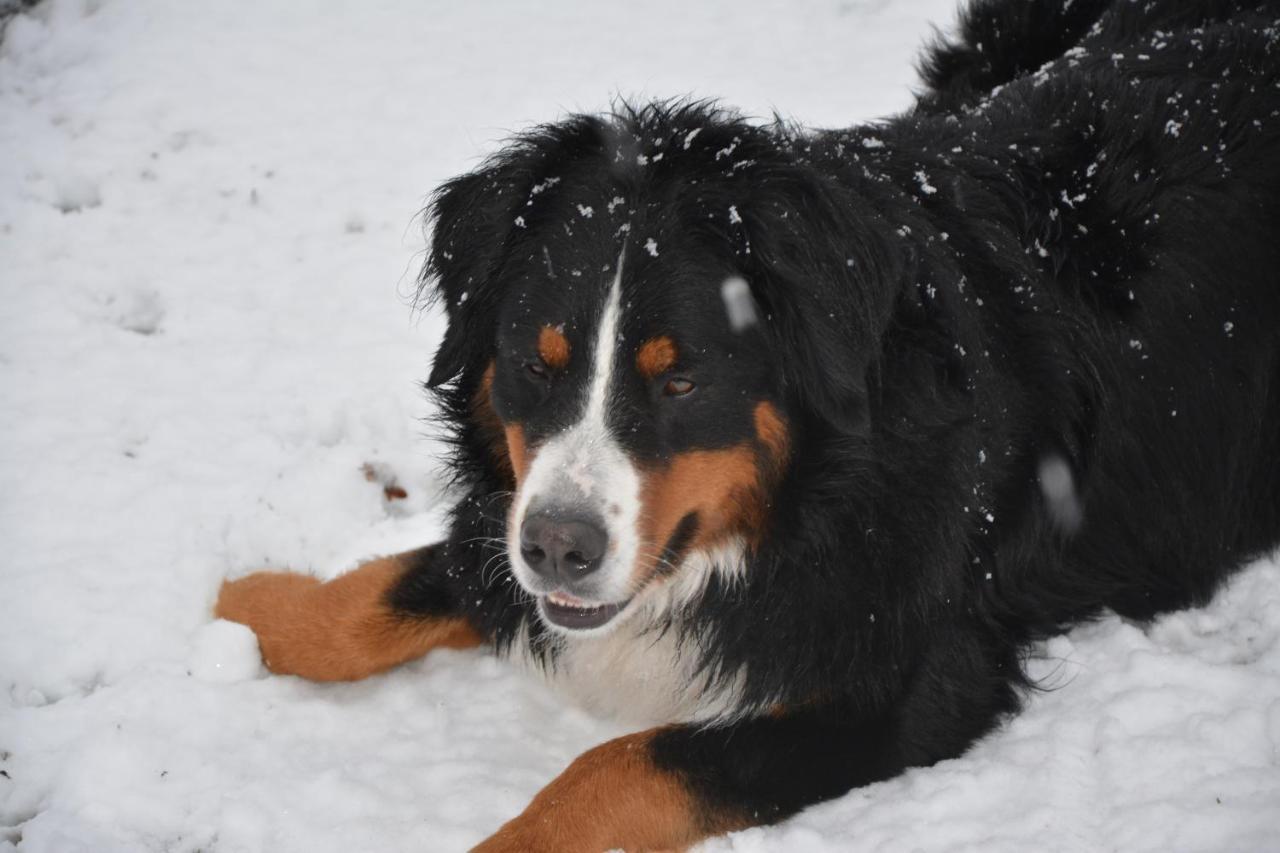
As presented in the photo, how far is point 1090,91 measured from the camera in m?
3.35

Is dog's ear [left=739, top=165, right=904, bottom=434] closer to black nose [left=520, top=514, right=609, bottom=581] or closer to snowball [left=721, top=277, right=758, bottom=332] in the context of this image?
snowball [left=721, top=277, right=758, bottom=332]

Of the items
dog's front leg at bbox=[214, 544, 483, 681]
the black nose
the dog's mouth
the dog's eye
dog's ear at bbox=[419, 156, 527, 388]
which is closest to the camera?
the black nose

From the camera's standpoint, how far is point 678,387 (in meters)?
2.57

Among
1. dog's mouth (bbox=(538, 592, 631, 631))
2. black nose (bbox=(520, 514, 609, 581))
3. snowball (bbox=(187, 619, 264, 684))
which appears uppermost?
black nose (bbox=(520, 514, 609, 581))

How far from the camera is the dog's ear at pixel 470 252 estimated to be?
283 cm

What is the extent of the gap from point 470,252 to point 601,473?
2.52ft

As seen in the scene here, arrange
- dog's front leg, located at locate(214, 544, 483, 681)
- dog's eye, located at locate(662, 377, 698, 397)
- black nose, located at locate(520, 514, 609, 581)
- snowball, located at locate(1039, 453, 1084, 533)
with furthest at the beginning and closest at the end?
1. dog's front leg, located at locate(214, 544, 483, 681)
2. snowball, located at locate(1039, 453, 1084, 533)
3. dog's eye, located at locate(662, 377, 698, 397)
4. black nose, located at locate(520, 514, 609, 581)

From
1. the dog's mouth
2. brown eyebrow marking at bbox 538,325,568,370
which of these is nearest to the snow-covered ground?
the dog's mouth

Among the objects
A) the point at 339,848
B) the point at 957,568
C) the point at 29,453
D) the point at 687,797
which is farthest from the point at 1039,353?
the point at 29,453

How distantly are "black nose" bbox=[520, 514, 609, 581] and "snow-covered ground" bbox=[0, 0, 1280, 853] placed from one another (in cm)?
85

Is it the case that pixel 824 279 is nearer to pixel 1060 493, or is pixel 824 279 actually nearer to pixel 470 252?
pixel 470 252

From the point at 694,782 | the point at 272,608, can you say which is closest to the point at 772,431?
the point at 694,782

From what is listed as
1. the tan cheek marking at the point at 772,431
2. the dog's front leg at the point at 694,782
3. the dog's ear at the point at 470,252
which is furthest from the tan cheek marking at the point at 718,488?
the dog's ear at the point at 470,252

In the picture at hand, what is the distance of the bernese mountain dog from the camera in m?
2.58
